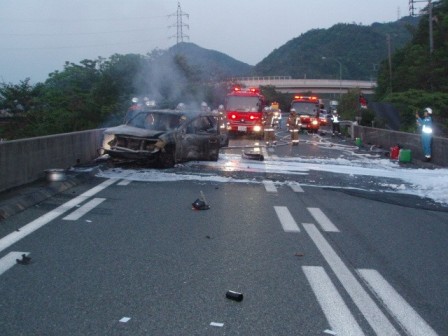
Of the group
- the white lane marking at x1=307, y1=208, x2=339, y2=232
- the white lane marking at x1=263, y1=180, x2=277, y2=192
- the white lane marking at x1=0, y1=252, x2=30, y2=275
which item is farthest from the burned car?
the white lane marking at x1=0, y1=252, x2=30, y2=275

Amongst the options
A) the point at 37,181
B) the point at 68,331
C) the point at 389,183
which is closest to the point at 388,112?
the point at 389,183

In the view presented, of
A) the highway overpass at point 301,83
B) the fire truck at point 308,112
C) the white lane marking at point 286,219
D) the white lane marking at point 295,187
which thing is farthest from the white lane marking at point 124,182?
the highway overpass at point 301,83

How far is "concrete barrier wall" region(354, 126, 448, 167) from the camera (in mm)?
20547

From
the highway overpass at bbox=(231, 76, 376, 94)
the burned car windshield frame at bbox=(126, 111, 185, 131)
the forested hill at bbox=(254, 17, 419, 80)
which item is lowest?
the burned car windshield frame at bbox=(126, 111, 185, 131)

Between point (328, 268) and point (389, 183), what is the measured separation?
29.9 feet

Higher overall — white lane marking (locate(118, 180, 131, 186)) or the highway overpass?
the highway overpass

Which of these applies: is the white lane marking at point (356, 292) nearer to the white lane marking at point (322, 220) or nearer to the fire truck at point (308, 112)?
the white lane marking at point (322, 220)

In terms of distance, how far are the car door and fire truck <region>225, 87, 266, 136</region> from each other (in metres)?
15.4

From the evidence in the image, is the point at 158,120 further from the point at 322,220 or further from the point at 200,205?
the point at 322,220

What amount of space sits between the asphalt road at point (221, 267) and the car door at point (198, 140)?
573cm

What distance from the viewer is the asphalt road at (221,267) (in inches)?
215

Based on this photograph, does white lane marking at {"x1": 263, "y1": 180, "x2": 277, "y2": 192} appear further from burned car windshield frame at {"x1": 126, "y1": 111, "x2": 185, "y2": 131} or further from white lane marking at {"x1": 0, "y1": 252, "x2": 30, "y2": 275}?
white lane marking at {"x1": 0, "y1": 252, "x2": 30, "y2": 275}

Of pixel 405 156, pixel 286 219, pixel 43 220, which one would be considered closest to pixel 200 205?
pixel 286 219

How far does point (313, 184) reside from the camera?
15320 millimetres
